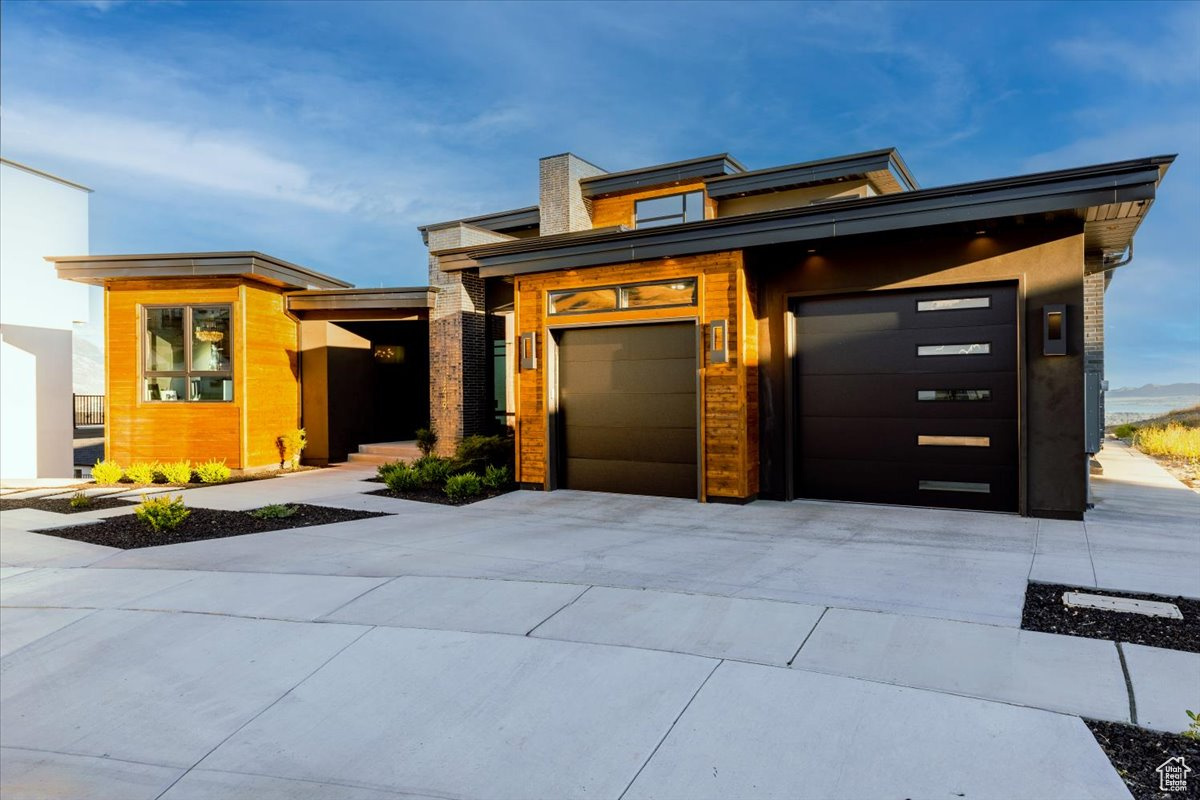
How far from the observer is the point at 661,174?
62.6 ft

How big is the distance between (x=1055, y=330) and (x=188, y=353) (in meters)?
14.9

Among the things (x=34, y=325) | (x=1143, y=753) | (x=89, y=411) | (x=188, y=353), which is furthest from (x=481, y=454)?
(x=89, y=411)

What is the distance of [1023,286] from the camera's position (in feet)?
27.2

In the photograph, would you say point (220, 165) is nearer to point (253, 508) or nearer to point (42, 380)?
point (42, 380)

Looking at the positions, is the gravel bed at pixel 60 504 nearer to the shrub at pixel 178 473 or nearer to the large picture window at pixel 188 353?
the shrub at pixel 178 473

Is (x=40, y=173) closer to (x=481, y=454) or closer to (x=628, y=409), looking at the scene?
(x=481, y=454)

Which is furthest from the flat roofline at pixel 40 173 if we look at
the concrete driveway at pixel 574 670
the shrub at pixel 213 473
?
the concrete driveway at pixel 574 670

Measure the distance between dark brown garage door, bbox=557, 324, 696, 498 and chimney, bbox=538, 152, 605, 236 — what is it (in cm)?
958

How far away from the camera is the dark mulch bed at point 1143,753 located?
2854mm

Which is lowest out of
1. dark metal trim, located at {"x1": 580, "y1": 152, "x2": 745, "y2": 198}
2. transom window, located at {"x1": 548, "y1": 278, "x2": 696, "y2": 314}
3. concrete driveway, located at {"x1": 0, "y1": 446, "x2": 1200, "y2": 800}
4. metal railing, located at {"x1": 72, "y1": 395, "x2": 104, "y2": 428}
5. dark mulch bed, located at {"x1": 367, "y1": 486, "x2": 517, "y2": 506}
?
concrete driveway, located at {"x1": 0, "y1": 446, "x2": 1200, "y2": 800}

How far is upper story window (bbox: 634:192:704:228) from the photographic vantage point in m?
19.0

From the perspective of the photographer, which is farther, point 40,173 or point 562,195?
point 562,195

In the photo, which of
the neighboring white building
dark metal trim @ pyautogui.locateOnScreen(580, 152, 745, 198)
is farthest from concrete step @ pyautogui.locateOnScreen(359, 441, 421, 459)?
dark metal trim @ pyautogui.locateOnScreen(580, 152, 745, 198)

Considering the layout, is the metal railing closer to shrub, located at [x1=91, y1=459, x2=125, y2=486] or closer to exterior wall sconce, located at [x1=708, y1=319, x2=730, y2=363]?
shrub, located at [x1=91, y1=459, x2=125, y2=486]
